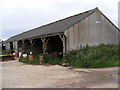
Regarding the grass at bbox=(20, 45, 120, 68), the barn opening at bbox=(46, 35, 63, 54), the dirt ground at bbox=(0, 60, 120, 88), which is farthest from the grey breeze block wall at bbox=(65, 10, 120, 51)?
the dirt ground at bbox=(0, 60, 120, 88)

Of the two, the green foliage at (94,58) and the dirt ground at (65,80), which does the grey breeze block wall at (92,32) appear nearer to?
the green foliage at (94,58)

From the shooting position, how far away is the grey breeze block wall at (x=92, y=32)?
18.0 metres

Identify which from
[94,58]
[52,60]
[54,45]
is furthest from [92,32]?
[54,45]

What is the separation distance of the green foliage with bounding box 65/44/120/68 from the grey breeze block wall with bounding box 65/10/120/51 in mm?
1917

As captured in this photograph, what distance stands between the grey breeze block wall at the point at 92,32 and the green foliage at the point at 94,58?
192cm

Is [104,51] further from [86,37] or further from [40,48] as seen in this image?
[40,48]

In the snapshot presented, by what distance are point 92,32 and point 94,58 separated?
586 cm

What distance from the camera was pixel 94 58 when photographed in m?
14.4

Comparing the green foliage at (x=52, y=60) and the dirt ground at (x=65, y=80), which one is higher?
the green foliage at (x=52, y=60)

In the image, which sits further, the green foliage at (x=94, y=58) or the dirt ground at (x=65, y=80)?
the green foliage at (x=94, y=58)

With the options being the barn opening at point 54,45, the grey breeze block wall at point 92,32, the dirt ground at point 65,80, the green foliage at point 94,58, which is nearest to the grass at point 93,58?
the green foliage at point 94,58

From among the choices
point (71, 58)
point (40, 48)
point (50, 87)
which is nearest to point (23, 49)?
point (40, 48)

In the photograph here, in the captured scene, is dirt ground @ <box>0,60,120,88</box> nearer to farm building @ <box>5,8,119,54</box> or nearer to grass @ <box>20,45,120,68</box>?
grass @ <box>20,45,120,68</box>

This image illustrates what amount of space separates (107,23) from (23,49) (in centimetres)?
1432
